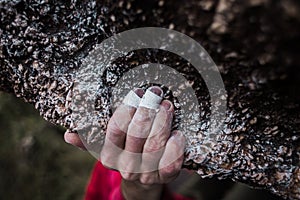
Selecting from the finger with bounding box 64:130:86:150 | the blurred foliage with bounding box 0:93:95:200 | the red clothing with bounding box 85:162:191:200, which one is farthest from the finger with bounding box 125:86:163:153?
the blurred foliage with bounding box 0:93:95:200

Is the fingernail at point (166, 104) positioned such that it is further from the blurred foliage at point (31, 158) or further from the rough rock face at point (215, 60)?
the blurred foliage at point (31, 158)

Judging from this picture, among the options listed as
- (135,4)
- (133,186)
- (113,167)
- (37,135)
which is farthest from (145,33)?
(37,135)

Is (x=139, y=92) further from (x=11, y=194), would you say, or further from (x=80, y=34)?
(x=11, y=194)

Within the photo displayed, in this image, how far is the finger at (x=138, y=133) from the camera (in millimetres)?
775

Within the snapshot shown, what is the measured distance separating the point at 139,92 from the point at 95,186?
2.64ft

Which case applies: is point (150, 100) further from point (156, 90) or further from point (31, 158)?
point (31, 158)

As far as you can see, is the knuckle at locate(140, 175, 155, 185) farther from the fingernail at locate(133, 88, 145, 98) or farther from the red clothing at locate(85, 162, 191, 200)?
the red clothing at locate(85, 162, 191, 200)

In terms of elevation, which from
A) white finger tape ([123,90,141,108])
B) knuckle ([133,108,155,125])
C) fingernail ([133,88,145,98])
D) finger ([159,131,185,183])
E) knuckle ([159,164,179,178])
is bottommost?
knuckle ([159,164,179,178])

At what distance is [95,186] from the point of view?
1.51 metres

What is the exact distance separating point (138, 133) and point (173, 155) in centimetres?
7

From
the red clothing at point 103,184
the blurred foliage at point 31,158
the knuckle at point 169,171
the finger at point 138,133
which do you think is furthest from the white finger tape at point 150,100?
the blurred foliage at point 31,158

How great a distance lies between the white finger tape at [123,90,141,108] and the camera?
78 cm

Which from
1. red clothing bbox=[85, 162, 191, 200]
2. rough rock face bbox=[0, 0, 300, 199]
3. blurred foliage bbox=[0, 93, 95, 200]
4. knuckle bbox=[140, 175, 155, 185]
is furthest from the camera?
blurred foliage bbox=[0, 93, 95, 200]

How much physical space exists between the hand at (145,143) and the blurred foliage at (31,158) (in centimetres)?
124
